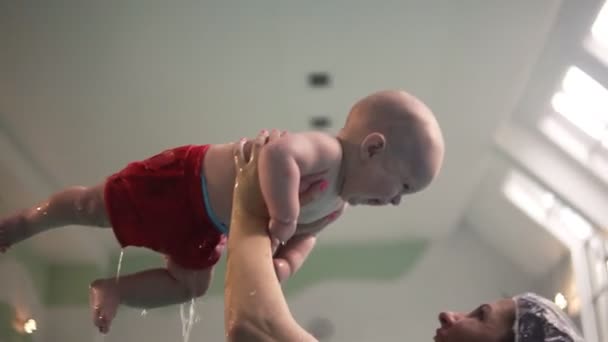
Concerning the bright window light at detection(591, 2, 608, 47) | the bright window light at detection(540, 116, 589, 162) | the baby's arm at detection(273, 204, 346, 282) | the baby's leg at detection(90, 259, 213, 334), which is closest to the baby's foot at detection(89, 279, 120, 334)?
the baby's leg at detection(90, 259, 213, 334)

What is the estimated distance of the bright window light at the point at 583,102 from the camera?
155 centimetres

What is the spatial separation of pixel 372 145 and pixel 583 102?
1.05 meters

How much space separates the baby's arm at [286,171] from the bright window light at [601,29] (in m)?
0.92

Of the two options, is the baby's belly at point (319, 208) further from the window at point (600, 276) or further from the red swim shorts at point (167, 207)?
the window at point (600, 276)

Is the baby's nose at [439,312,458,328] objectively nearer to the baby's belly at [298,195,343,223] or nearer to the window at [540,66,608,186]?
the baby's belly at [298,195,343,223]

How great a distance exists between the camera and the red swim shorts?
854mm

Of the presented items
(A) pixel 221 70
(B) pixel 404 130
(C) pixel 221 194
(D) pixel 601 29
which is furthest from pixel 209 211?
(D) pixel 601 29

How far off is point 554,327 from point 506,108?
3.36 ft

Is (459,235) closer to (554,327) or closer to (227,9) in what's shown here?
(227,9)

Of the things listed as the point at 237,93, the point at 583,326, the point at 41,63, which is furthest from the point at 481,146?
the point at 41,63

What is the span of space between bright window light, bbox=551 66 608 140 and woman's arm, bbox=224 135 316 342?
1.15m

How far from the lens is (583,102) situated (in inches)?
63.5

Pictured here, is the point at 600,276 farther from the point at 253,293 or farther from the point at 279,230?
the point at 253,293

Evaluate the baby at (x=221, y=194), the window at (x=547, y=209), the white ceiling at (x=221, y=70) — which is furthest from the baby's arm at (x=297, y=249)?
the window at (x=547, y=209)
